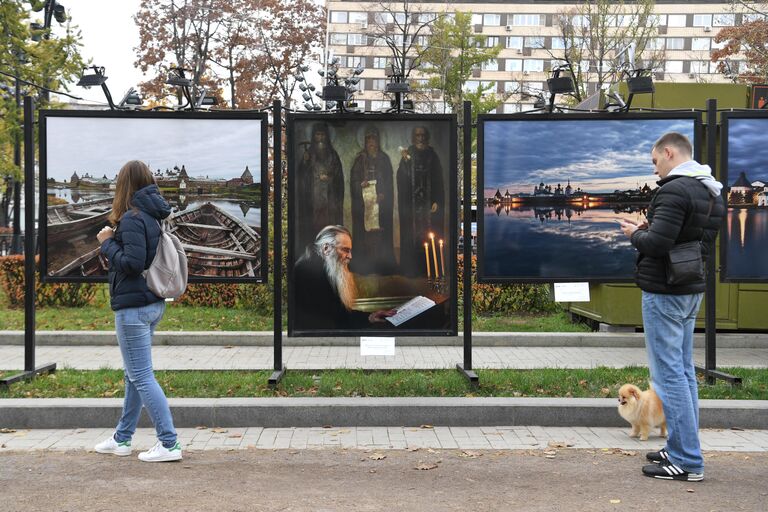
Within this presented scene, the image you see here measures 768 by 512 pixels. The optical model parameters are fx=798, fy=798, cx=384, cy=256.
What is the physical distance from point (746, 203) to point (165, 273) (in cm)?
607

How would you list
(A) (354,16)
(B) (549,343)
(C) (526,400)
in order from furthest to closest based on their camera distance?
(A) (354,16) < (B) (549,343) < (C) (526,400)

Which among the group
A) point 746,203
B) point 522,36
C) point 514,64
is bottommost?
point 746,203

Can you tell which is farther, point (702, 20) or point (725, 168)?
point (702, 20)

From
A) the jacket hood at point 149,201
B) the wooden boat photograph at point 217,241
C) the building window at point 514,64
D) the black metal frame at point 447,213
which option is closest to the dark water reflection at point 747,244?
the black metal frame at point 447,213

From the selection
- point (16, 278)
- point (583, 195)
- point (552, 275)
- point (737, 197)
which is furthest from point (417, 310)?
point (16, 278)

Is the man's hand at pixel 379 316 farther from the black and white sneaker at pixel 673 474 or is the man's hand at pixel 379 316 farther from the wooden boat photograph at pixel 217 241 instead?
the black and white sneaker at pixel 673 474

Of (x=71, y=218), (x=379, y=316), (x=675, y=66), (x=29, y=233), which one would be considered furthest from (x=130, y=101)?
(x=675, y=66)

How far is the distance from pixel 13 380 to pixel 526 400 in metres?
4.74

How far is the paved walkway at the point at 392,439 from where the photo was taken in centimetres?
620

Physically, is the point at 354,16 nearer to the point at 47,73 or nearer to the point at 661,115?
the point at 47,73

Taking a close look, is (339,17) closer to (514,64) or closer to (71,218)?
(514,64)

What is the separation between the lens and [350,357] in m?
9.67

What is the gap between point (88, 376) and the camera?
26.2 feet

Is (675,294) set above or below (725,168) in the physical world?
below
